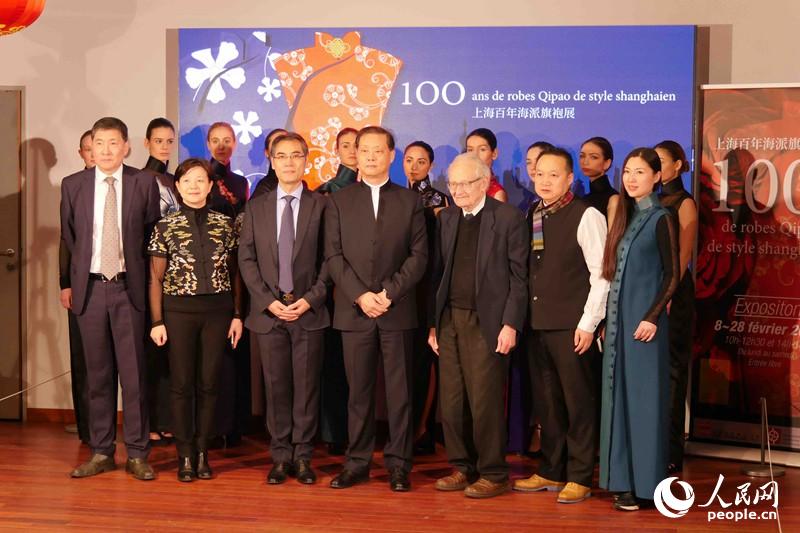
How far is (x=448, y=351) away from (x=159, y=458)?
1.73 metres

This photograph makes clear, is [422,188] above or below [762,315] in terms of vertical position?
above

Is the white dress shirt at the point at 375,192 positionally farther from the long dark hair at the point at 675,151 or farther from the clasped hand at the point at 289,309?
the long dark hair at the point at 675,151

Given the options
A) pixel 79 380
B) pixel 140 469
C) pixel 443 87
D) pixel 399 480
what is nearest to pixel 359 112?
pixel 443 87

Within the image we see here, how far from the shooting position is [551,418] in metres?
4.80

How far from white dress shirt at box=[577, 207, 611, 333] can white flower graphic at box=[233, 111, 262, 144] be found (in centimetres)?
235

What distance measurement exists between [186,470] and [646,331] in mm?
2257

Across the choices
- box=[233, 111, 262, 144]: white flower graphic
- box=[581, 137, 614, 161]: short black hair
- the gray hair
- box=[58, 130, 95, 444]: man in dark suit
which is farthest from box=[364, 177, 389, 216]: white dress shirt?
box=[58, 130, 95, 444]: man in dark suit

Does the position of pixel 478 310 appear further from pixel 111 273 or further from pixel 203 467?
pixel 111 273

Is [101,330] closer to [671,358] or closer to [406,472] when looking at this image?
[406,472]

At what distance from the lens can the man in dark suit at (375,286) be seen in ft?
15.9

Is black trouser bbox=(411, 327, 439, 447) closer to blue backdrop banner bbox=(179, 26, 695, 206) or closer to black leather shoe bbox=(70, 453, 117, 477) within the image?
blue backdrop banner bbox=(179, 26, 695, 206)

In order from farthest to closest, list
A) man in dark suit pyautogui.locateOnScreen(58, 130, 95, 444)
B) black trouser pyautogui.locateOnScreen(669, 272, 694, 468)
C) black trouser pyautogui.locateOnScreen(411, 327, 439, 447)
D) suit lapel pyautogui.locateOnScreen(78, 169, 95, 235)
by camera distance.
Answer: man in dark suit pyautogui.locateOnScreen(58, 130, 95, 444) < black trouser pyautogui.locateOnScreen(411, 327, 439, 447) < black trouser pyautogui.locateOnScreen(669, 272, 694, 468) < suit lapel pyautogui.locateOnScreen(78, 169, 95, 235)

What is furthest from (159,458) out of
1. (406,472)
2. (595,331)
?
(595,331)

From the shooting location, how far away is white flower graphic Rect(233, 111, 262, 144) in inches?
243
